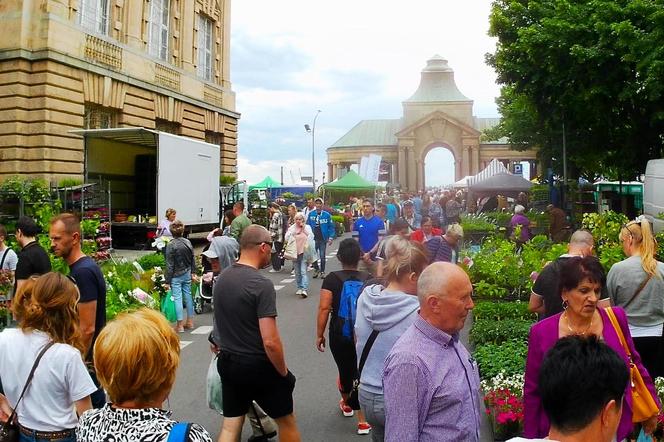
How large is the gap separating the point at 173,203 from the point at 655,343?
1641cm

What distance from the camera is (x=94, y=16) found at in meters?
22.1

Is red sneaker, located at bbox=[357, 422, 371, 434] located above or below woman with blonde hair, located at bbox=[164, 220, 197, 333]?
below

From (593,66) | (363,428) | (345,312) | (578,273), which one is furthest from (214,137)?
(578,273)

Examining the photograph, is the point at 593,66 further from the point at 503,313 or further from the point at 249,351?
the point at 249,351

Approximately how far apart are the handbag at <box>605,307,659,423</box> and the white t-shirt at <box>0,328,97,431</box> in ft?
9.59

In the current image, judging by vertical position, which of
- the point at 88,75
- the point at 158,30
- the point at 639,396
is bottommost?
the point at 639,396

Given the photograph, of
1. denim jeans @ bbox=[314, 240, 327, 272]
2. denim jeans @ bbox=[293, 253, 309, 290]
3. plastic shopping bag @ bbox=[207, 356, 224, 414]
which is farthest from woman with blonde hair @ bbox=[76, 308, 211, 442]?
denim jeans @ bbox=[314, 240, 327, 272]

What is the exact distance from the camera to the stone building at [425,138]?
84875 millimetres

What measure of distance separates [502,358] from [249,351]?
379 centimetres

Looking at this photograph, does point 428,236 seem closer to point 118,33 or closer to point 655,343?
point 655,343

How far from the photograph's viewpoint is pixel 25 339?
332 centimetres

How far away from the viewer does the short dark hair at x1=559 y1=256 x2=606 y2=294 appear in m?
3.59

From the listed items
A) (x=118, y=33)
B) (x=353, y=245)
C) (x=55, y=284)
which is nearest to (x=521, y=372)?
(x=353, y=245)

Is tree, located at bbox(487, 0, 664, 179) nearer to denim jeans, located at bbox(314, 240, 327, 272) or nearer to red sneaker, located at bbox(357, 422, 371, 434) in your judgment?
denim jeans, located at bbox(314, 240, 327, 272)
